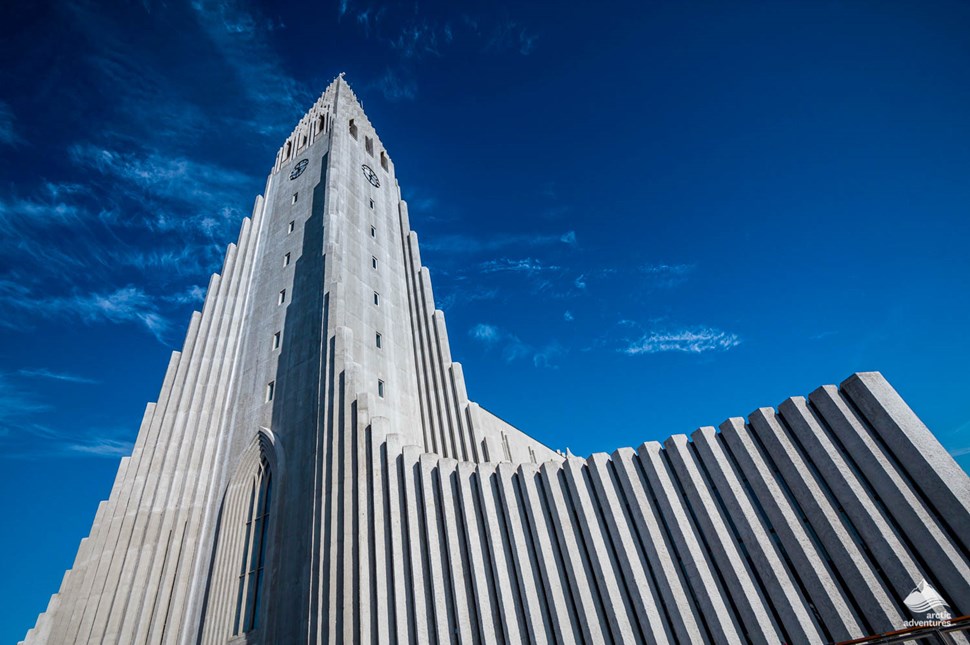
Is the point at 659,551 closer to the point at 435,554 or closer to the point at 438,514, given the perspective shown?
the point at 435,554

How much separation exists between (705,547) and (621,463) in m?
2.87

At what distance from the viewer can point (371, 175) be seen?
1416 inches

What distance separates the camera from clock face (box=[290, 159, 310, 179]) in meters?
35.7

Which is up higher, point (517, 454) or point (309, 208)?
point (309, 208)

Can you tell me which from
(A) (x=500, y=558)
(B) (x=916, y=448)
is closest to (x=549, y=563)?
(A) (x=500, y=558)

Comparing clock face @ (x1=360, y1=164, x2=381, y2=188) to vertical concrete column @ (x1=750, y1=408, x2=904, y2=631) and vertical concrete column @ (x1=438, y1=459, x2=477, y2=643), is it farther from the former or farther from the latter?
vertical concrete column @ (x1=750, y1=408, x2=904, y2=631)

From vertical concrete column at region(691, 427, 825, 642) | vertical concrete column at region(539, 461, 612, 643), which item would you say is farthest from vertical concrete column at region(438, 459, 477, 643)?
vertical concrete column at region(691, 427, 825, 642)

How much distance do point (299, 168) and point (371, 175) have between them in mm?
5216

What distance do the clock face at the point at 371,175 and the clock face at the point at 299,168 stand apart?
4129mm

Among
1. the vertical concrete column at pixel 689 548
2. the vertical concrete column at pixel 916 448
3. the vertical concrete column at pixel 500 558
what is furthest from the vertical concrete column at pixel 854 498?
the vertical concrete column at pixel 500 558

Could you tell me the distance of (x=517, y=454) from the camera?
42250 mm

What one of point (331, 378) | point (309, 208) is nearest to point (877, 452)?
point (331, 378)

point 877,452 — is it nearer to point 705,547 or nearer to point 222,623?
point 705,547

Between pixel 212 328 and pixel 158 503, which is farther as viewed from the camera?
pixel 212 328
